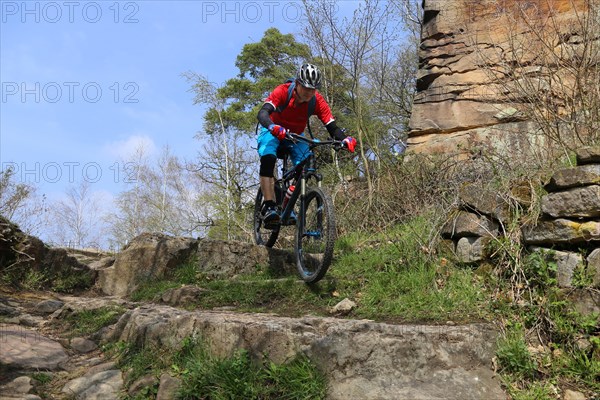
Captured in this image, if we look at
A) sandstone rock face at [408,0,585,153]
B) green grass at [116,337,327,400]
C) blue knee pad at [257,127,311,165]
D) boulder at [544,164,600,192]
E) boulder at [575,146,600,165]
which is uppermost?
sandstone rock face at [408,0,585,153]

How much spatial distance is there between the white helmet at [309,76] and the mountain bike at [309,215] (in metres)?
0.59

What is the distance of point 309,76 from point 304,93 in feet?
0.87

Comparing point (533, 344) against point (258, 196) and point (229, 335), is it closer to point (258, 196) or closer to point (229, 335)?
point (229, 335)

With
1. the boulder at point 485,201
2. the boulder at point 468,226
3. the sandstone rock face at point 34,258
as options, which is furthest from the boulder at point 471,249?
the sandstone rock face at point 34,258

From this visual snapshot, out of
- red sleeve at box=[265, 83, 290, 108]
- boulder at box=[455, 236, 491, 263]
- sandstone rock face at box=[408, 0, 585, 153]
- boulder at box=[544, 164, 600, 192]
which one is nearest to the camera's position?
boulder at box=[544, 164, 600, 192]

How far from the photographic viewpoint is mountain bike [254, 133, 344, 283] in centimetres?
489

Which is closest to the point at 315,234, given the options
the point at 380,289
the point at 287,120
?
the point at 380,289

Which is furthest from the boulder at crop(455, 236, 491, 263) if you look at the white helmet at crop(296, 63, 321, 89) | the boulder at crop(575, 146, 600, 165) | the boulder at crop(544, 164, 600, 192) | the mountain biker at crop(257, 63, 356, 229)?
the white helmet at crop(296, 63, 321, 89)

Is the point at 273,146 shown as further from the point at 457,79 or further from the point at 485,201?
the point at 457,79

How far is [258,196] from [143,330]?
3.19m

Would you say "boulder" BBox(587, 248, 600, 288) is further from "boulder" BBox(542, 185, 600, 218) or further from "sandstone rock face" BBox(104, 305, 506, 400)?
"sandstone rock face" BBox(104, 305, 506, 400)

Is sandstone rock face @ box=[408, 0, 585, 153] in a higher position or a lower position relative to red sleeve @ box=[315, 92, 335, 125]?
higher

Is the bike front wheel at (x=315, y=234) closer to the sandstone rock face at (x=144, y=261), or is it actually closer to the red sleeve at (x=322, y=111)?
the red sleeve at (x=322, y=111)

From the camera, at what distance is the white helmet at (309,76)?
5.32m
